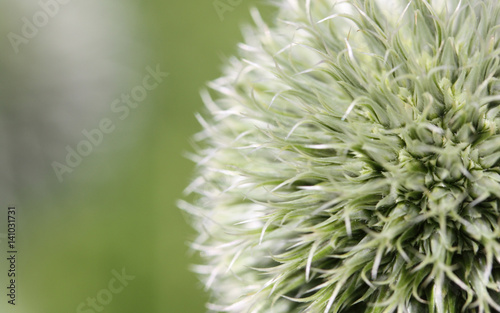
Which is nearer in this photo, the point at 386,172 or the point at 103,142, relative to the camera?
the point at 386,172

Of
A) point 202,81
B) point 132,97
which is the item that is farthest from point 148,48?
point 202,81

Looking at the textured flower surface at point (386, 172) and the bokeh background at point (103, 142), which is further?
the bokeh background at point (103, 142)

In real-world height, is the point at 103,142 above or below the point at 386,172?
above

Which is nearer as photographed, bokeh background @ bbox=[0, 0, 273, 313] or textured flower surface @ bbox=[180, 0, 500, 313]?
textured flower surface @ bbox=[180, 0, 500, 313]
